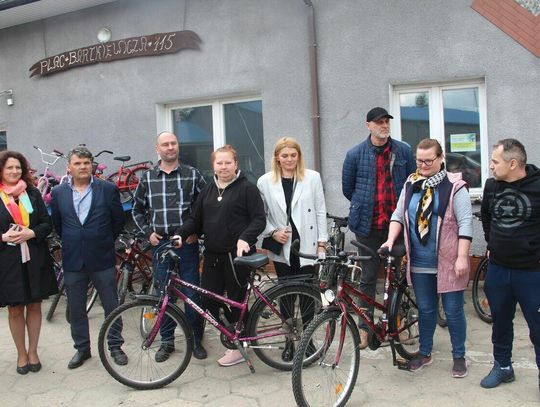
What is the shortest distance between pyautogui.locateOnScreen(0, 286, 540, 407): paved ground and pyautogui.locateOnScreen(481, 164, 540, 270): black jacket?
95cm

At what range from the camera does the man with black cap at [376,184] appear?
431 cm

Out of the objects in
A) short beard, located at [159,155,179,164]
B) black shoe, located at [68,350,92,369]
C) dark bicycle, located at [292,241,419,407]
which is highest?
short beard, located at [159,155,179,164]

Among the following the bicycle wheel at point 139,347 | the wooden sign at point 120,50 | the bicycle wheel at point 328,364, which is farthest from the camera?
the wooden sign at point 120,50

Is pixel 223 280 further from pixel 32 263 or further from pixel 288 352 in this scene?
pixel 32 263

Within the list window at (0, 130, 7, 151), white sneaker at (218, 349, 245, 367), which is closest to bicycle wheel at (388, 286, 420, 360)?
white sneaker at (218, 349, 245, 367)

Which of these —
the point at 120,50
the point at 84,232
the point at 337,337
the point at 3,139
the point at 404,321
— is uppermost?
the point at 120,50

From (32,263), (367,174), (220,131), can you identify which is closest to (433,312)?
(367,174)

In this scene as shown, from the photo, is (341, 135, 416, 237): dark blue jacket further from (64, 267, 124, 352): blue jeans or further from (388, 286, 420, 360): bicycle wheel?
(64, 267, 124, 352): blue jeans

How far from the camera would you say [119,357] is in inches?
153

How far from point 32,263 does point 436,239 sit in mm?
3121

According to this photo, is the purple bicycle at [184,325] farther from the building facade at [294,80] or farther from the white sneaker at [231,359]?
the building facade at [294,80]

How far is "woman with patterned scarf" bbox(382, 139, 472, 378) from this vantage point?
360 centimetres

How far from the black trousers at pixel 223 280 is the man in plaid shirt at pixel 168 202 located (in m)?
0.17

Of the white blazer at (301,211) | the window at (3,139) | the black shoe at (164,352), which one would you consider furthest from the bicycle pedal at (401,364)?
the window at (3,139)
